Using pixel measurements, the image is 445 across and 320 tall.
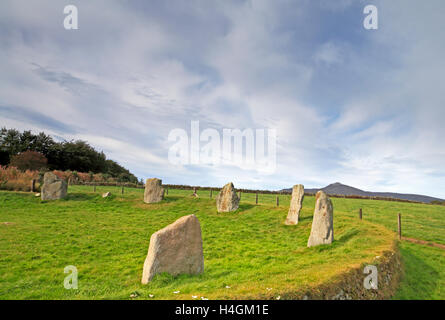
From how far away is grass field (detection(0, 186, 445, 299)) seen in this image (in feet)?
28.3

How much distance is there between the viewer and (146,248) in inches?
612

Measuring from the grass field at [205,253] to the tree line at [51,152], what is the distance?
122 feet

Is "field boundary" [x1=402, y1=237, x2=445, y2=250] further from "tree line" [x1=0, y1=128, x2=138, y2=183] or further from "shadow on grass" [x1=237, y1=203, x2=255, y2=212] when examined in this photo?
"tree line" [x1=0, y1=128, x2=138, y2=183]

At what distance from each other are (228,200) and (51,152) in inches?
2149

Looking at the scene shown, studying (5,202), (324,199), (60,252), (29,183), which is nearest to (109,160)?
(29,183)

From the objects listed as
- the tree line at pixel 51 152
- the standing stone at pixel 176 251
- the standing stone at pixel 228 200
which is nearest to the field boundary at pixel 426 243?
the standing stone at pixel 228 200

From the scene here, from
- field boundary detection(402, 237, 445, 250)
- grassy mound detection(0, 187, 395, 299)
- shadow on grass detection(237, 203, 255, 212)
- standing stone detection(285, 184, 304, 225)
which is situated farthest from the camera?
shadow on grass detection(237, 203, 255, 212)

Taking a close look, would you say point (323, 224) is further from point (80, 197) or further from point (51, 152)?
point (51, 152)

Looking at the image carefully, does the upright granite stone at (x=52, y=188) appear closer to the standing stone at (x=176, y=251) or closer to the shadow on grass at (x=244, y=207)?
the shadow on grass at (x=244, y=207)

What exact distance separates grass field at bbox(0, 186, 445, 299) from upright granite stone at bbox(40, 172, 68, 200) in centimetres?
229
